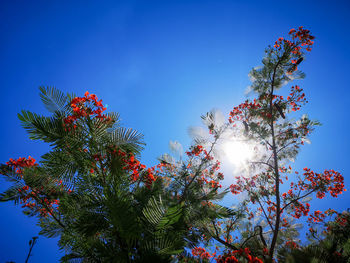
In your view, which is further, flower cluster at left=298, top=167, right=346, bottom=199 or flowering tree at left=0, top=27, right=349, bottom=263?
flower cluster at left=298, top=167, right=346, bottom=199

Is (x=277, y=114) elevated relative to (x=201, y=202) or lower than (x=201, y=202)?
elevated

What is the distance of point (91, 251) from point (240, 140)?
626cm

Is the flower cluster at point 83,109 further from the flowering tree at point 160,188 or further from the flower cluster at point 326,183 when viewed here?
the flower cluster at point 326,183

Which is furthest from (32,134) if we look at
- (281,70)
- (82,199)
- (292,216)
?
(292,216)

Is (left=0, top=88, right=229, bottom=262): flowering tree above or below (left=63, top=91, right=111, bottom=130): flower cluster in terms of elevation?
below

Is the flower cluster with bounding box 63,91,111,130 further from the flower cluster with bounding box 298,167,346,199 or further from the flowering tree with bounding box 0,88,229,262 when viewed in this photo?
the flower cluster with bounding box 298,167,346,199

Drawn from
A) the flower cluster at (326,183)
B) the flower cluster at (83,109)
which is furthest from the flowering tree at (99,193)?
the flower cluster at (326,183)

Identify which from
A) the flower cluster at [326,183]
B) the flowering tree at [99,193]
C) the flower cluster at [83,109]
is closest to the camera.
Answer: the flowering tree at [99,193]

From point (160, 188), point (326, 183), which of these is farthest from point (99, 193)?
point (326, 183)

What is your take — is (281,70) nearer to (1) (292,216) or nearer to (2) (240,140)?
(2) (240,140)

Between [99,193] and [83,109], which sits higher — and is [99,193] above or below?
below

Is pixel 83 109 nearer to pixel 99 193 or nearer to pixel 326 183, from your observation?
pixel 99 193

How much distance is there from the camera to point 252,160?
266 inches

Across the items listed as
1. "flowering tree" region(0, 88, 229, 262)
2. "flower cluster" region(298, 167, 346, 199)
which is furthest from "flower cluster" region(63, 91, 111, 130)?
"flower cluster" region(298, 167, 346, 199)
